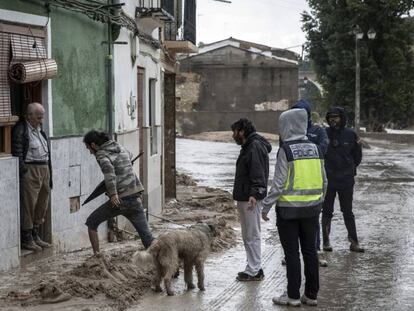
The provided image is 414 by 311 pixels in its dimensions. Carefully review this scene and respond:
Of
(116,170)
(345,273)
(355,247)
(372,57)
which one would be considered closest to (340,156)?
(355,247)

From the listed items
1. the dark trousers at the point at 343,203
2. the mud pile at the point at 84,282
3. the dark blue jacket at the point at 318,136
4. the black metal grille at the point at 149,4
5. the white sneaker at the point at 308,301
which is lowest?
the white sneaker at the point at 308,301

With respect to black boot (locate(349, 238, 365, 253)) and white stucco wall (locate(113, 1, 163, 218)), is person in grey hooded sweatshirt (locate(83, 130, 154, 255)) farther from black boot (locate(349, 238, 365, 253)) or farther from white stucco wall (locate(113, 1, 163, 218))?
black boot (locate(349, 238, 365, 253))

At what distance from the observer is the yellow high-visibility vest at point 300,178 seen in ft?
23.2

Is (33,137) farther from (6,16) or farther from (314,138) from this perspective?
(314,138)

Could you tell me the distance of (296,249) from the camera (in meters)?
7.18

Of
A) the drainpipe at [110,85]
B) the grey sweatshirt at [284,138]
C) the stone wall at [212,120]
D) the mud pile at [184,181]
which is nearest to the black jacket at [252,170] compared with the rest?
the grey sweatshirt at [284,138]

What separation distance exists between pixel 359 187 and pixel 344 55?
2516 cm

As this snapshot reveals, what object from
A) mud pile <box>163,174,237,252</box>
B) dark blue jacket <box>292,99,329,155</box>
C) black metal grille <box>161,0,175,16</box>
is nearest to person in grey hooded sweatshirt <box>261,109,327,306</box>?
dark blue jacket <box>292,99,329,155</box>

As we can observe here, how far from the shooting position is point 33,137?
339 inches

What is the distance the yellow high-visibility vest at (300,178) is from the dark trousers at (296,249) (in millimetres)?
183

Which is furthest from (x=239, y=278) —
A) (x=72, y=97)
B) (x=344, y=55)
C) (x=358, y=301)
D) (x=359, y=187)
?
(x=344, y=55)

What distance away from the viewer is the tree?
138ft

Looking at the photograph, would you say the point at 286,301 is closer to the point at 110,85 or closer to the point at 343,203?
the point at 343,203

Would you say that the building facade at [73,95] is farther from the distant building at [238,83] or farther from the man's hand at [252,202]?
the distant building at [238,83]
